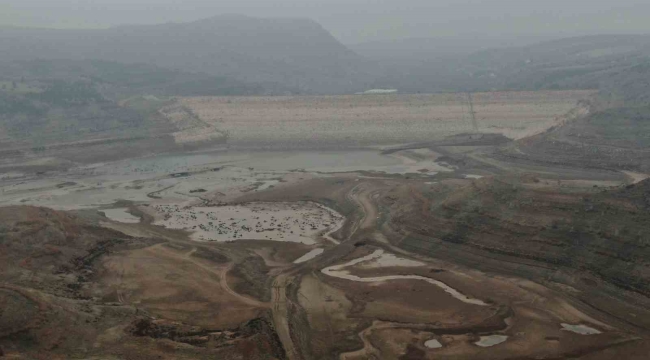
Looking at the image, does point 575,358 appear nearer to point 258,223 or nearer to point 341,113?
point 258,223

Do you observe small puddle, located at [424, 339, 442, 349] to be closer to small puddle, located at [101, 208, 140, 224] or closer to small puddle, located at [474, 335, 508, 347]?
small puddle, located at [474, 335, 508, 347]

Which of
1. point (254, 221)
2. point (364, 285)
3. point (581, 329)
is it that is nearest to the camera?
point (581, 329)

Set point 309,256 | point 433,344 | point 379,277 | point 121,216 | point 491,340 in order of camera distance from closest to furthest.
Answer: point 433,344, point 491,340, point 379,277, point 309,256, point 121,216

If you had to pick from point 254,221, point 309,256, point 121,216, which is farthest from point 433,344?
point 121,216

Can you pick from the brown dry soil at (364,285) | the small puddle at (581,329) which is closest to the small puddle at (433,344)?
the brown dry soil at (364,285)

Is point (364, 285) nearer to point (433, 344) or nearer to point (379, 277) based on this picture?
point (379, 277)

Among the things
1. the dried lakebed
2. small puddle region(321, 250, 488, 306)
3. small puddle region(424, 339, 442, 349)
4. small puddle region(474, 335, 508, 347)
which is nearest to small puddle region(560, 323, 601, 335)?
small puddle region(474, 335, 508, 347)

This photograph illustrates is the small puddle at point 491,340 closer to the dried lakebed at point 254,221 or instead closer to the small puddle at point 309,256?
the small puddle at point 309,256
